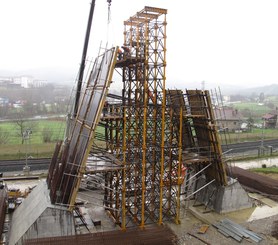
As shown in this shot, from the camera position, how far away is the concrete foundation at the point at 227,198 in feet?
66.4

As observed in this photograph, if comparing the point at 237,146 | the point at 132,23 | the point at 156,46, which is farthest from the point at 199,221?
the point at 237,146

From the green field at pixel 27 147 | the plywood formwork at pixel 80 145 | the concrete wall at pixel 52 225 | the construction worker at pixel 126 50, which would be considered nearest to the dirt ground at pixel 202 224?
the plywood formwork at pixel 80 145

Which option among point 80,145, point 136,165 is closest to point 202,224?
point 136,165

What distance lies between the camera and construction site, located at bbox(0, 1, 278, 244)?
1507 cm

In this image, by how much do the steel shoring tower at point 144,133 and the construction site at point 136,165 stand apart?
2.1 inches

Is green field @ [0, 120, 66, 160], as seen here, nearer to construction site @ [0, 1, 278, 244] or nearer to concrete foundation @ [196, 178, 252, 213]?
construction site @ [0, 1, 278, 244]

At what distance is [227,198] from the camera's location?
66.5ft

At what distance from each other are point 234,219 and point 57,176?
34.4 ft

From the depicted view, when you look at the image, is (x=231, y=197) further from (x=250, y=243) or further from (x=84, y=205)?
(x=84, y=205)

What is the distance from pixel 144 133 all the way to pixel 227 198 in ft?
24.1

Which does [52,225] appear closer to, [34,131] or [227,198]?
[227,198]

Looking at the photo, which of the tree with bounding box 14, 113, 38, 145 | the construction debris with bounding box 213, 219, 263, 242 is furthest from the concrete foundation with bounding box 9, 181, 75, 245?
the tree with bounding box 14, 113, 38, 145

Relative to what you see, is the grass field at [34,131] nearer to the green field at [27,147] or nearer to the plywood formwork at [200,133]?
the green field at [27,147]

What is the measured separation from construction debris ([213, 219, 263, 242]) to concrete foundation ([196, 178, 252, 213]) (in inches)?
71.7
